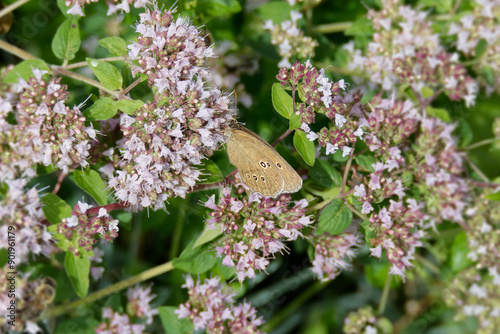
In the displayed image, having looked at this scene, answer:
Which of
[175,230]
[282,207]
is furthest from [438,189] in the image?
[175,230]

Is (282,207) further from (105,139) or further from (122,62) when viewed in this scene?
(122,62)

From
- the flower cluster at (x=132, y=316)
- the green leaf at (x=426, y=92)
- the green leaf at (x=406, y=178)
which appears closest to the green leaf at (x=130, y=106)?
the flower cluster at (x=132, y=316)

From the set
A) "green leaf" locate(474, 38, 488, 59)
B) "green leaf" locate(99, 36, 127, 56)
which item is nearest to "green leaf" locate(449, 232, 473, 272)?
"green leaf" locate(474, 38, 488, 59)

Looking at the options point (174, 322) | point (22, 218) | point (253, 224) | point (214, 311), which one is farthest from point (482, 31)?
point (22, 218)

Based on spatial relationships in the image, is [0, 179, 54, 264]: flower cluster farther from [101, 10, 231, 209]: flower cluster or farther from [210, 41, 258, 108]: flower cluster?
[210, 41, 258, 108]: flower cluster

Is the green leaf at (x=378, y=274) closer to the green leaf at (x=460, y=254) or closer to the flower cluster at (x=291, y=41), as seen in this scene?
the green leaf at (x=460, y=254)

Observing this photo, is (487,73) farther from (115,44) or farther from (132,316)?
(132,316)

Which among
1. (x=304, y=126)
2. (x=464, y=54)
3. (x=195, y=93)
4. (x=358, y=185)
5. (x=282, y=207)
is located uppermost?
(x=195, y=93)
